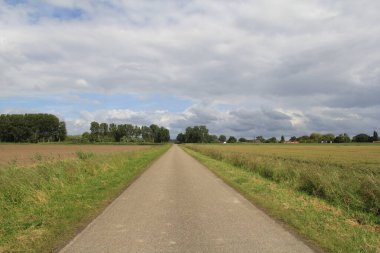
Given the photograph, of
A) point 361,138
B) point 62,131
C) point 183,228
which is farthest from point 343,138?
point 183,228

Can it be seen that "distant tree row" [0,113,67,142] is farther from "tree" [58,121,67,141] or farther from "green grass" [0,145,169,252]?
"green grass" [0,145,169,252]

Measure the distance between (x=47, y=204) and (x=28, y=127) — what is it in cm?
16304

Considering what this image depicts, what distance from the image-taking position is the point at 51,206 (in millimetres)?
11328

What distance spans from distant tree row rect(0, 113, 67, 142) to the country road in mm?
160282

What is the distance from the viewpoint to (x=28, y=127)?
16188cm

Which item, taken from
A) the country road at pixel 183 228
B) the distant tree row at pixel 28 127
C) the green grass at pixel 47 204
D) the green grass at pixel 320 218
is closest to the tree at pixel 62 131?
the distant tree row at pixel 28 127

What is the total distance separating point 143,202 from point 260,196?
4.54m

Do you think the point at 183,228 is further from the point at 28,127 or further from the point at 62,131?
the point at 62,131

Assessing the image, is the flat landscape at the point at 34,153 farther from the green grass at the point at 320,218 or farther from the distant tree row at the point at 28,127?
the distant tree row at the point at 28,127

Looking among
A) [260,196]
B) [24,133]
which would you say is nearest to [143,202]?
[260,196]

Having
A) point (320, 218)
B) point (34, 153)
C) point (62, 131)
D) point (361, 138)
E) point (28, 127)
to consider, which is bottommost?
point (320, 218)

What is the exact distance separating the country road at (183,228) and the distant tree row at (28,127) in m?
160

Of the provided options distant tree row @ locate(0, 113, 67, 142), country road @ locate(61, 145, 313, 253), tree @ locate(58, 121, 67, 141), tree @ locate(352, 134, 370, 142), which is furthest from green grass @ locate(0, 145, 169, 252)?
tree @ locate(352, 134, 370, 142)

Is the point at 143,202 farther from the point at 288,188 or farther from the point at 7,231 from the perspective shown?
the point at 288,188
